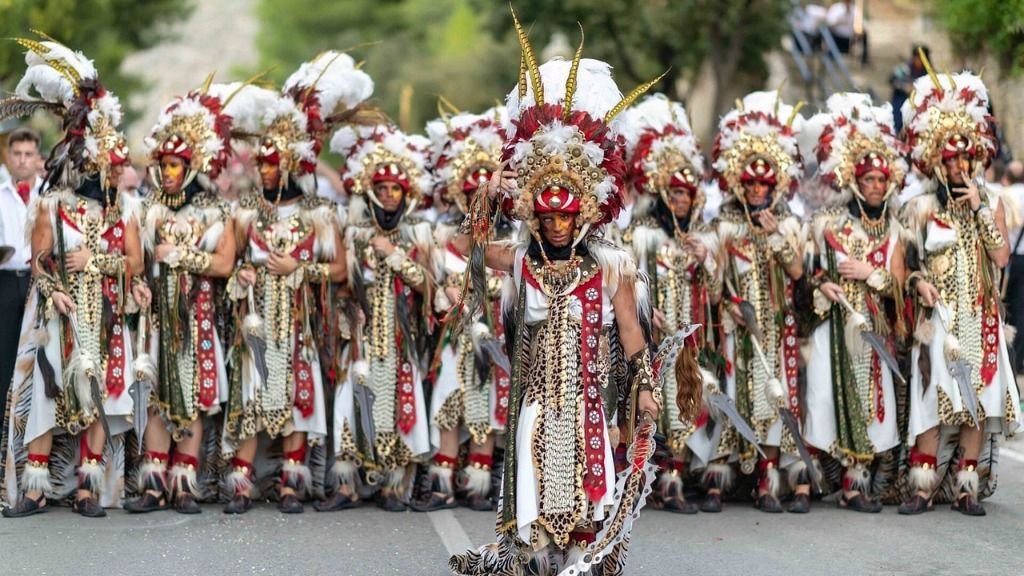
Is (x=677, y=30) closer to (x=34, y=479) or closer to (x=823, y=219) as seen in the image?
(x=823, y=219)

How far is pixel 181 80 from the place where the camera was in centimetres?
9325

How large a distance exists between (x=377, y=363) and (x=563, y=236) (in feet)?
9.15

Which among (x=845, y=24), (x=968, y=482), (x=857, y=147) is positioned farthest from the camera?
(x=845, y=24)

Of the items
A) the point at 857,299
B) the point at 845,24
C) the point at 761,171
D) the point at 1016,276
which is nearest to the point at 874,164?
the point at 761,171

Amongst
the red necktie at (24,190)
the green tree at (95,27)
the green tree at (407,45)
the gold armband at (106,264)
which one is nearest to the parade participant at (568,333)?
the gold armband at (106,264)

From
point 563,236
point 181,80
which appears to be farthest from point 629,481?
point 181,80

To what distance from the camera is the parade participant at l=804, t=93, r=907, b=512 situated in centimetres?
907

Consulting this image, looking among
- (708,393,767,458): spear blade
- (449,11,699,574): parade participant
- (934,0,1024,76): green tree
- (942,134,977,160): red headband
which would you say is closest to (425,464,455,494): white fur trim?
(708,393,767,458): spear blade

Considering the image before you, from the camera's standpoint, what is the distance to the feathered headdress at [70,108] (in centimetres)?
868

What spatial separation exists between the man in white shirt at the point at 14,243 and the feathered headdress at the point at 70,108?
726 mm

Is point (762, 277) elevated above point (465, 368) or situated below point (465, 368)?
above

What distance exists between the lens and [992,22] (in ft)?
37.0

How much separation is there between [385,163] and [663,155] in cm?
170

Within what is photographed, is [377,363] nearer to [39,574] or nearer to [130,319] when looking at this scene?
[130,319]
